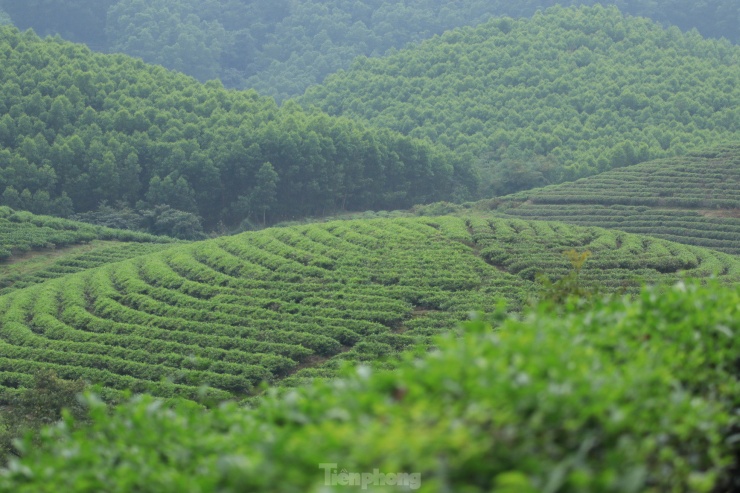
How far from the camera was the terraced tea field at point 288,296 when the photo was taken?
27.1m

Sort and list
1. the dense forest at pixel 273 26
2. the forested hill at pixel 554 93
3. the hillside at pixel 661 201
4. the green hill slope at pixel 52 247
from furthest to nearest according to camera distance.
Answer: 1. the dense forest at pixel 273 26
2. the forested hill at pixel 554 93
3. the hillside at pixel 661 201
4. the green hill slope at pixel 52 247

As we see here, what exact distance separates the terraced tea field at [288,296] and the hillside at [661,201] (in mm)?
6402

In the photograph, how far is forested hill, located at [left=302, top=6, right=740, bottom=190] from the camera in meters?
Result: 80.1

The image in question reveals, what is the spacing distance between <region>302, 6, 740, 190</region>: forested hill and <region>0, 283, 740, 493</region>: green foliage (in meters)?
68.4

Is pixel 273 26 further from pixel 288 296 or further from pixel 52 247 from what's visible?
pixel 288 296

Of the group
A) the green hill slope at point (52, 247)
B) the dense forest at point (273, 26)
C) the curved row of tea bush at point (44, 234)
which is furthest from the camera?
the dense forest at point (273, 26)

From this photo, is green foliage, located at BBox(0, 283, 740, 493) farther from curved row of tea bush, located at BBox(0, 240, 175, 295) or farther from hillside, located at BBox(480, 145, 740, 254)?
hillside, located at BBox(480, 145, 740, 254)

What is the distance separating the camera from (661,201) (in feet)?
170

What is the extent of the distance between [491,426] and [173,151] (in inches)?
2538

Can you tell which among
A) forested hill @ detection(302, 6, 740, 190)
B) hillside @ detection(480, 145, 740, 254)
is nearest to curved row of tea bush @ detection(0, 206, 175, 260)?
hillside @ detection(480, 145, 740, 254)

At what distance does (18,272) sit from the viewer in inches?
1666

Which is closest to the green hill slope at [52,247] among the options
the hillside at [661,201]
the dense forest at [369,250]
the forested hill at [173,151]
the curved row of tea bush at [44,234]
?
the curved row of tea bush at [44,234]

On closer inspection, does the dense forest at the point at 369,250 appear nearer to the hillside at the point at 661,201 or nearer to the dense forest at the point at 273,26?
the hillside at the point at 661,201

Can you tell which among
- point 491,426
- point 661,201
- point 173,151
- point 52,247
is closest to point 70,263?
point 52,247
